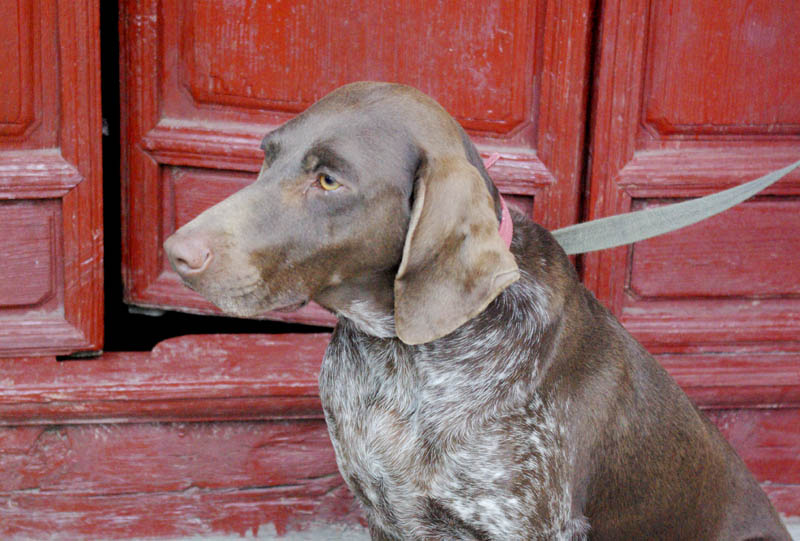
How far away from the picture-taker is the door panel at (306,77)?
3205 millimetres

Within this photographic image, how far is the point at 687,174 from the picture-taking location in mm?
3375

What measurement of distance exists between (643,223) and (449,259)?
33.4 inches

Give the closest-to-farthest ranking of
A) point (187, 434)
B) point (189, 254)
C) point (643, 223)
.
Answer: point (189, 254) → point (643, 223) → point (187, 434)

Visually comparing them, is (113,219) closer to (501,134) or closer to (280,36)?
(280,36)

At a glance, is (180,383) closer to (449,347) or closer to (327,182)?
(449,347)

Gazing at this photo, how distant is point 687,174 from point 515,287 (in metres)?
1.34

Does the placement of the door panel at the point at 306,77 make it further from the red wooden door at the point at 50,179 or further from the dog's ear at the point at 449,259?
the dog's ear at the point at 449,259

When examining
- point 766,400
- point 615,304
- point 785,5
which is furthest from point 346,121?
point 766,400

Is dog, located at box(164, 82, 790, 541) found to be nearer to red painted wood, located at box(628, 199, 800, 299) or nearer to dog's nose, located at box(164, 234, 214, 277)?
dog's nose, located at box(164, 234, 214, 277)

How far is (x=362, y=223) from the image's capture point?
6.92ft

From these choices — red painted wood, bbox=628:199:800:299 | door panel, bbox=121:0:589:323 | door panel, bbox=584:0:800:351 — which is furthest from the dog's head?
red painted wood, bbox=628:199:800:299

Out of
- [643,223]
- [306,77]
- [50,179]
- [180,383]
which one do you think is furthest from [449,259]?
[50,179]

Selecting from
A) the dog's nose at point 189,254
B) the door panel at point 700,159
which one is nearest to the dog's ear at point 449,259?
the dog's nose at point 189,254

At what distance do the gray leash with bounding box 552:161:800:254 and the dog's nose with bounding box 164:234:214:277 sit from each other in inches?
44.9
